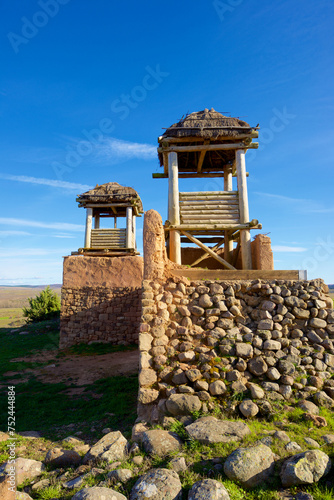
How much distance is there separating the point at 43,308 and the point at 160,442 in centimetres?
1867

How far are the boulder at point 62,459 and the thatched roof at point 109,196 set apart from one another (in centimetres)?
1398

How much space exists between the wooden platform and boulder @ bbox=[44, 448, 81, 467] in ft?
11.0

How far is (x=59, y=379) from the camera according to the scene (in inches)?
343

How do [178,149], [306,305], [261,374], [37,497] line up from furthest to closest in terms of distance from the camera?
[178,149] → [306,305] → [261,374] → [37,497]

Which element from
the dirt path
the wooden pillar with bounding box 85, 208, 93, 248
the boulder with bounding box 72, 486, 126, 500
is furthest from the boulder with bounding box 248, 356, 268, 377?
the wooden pillar with bounding box 85, 208, 93, 248

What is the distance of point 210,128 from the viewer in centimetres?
754

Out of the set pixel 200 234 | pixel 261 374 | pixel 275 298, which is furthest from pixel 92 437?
pixel 200 234

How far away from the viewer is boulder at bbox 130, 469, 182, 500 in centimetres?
281

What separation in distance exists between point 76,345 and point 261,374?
31.3 feet

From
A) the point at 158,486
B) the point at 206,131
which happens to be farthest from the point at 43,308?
the point at 158,486

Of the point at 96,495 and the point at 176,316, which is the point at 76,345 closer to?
the point at 176,316

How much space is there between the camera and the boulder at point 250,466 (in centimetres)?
298

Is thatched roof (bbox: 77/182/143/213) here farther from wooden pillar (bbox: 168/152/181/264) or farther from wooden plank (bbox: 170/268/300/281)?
wooden plank (bbox: 170/268/300/281)

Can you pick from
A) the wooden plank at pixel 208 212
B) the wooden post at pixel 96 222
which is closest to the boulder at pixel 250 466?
the wooden plank at pixel 208 212
